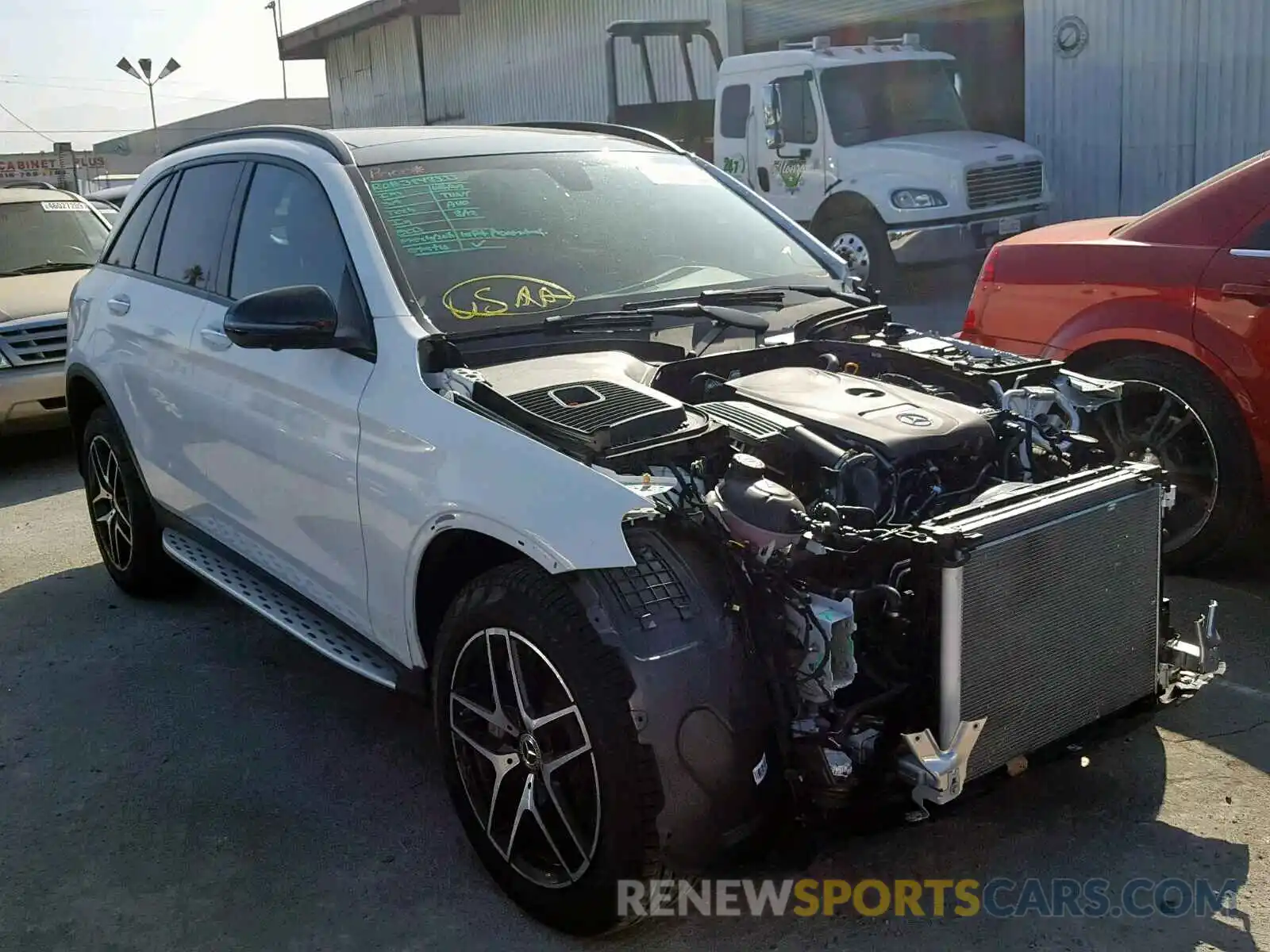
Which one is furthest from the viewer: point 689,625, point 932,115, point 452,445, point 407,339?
point 932,115

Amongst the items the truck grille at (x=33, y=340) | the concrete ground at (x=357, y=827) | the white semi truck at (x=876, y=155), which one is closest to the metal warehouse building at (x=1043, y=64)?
the white semi truck at (x=876, y=155)

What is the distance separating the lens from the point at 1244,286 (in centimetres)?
489

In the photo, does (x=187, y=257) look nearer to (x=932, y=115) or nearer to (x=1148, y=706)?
(x=1148, y=706)

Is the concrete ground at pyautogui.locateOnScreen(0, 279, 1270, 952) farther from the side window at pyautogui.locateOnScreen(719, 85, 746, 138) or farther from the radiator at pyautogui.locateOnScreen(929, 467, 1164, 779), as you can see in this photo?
the side window at pyautogui.locateOnScreen(719, 85, 746, 138)

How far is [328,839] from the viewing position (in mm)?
3570

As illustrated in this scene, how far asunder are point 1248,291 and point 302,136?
11.7 feet

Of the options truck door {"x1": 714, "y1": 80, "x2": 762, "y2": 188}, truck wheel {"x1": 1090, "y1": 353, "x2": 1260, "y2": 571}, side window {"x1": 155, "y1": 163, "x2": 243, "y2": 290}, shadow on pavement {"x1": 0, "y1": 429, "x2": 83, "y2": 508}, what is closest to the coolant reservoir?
truck wheel {"x1": 1090, "y1": 353, "x2": 1260, "y2": 571}

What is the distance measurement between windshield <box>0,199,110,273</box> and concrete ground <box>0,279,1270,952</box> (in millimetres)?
5692

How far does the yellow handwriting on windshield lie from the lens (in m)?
3.75

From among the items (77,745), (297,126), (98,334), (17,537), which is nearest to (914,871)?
(77,745)

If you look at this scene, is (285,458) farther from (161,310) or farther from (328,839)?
(161,310)

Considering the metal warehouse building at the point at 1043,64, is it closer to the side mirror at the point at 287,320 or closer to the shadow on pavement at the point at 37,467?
the shadow on pavement at the point at 37,467

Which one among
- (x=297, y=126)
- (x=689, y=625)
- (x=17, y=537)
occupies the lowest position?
(x=17, y=537)

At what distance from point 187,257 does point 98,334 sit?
800 millimetres
